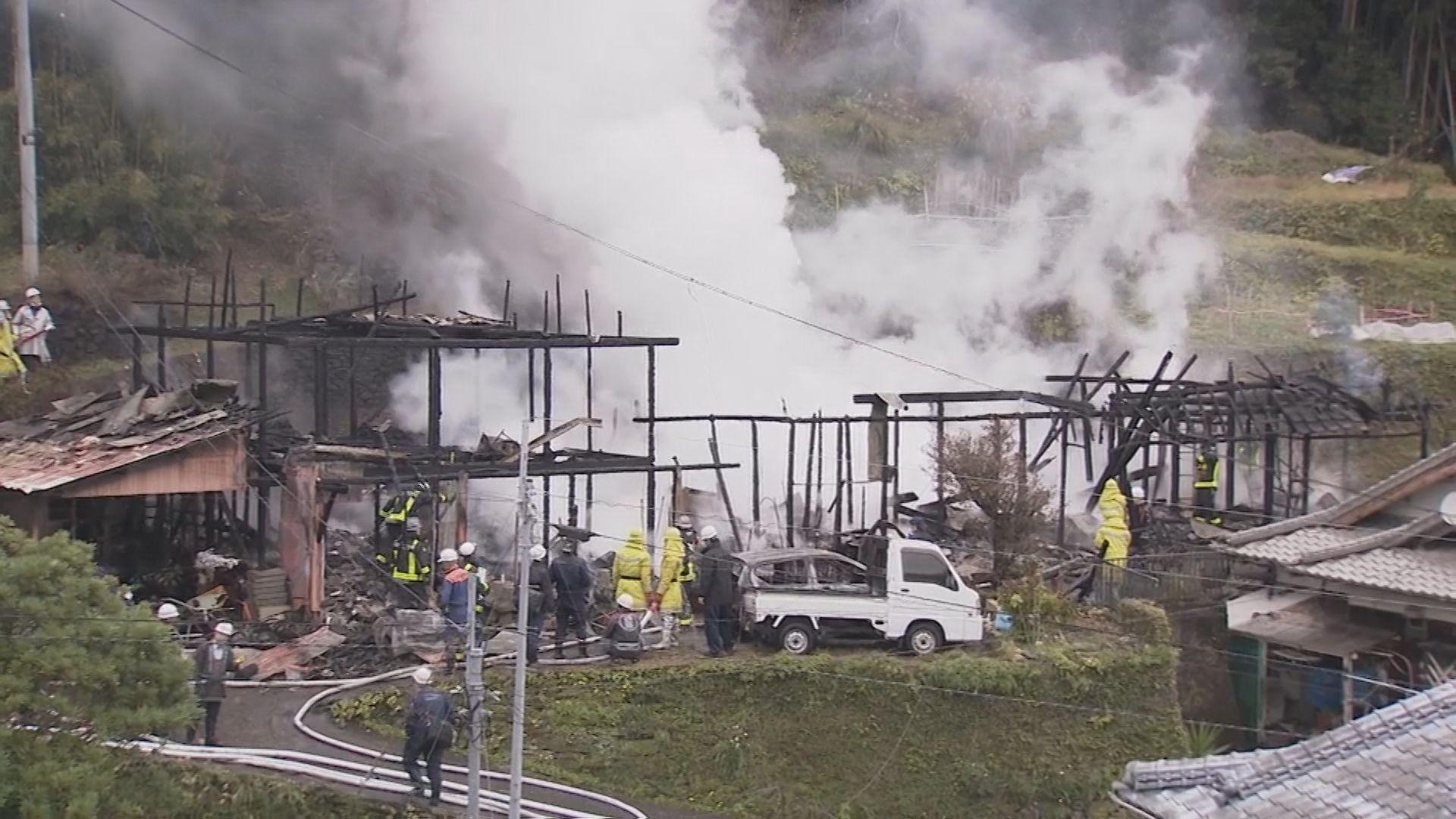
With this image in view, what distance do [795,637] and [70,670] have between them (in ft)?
24.4

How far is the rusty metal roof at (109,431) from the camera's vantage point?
14.5m

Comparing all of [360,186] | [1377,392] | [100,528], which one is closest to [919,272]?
[1377,392]

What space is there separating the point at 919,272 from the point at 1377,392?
10.8m

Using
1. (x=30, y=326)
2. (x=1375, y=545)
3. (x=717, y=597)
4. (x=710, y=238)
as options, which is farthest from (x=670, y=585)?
(x=30, y=326)

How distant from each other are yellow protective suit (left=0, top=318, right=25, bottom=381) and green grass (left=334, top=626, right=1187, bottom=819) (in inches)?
385

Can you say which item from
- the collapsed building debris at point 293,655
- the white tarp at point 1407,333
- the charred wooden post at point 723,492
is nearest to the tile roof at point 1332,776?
the collapsed building debris at point 293,655

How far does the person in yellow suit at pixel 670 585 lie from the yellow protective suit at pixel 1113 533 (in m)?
5.87

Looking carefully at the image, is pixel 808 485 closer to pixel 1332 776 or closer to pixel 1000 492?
pixel 1000 492

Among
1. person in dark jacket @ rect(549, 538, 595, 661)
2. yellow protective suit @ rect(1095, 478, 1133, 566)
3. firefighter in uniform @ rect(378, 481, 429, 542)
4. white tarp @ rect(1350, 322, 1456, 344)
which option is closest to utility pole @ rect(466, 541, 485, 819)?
person in dark jacket @ rect(549, 538, 595, 661)

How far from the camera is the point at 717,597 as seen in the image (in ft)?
47.8

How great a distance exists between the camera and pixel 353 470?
16484 mm

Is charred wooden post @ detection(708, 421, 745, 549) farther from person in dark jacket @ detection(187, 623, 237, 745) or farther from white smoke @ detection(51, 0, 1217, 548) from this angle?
person in dark jacket @ detection(187, 623, 237, 745)

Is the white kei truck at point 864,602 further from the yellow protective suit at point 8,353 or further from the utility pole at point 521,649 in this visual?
the yellow protective suit at point 8,353

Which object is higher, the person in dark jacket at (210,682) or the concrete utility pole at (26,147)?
the concrete utility pole at (26,147)
